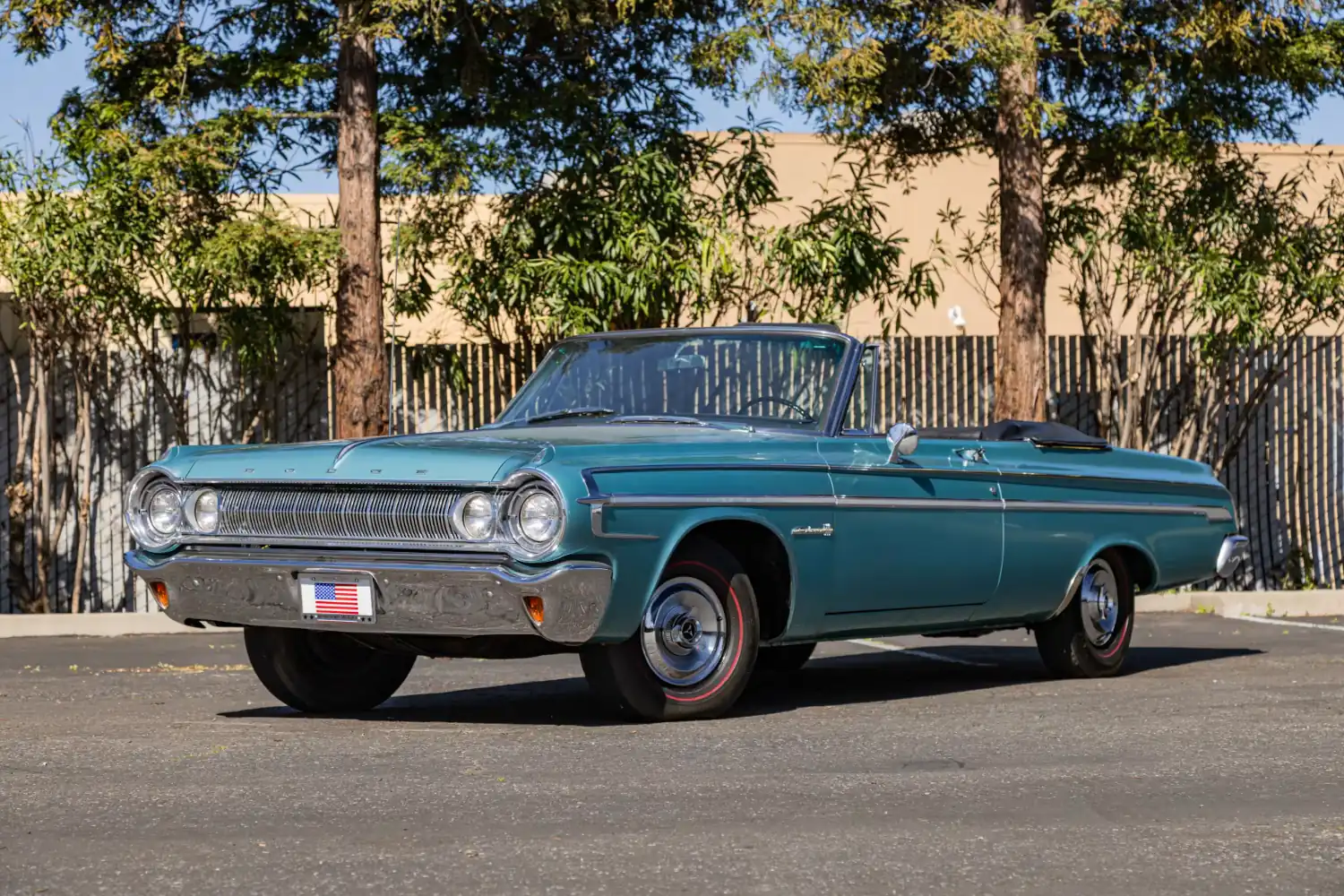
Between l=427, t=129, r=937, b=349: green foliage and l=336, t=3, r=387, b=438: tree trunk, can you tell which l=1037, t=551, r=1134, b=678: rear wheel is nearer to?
l=427, t=129, r=937, b=349: green foliage

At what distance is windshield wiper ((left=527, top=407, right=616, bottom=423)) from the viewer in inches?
339

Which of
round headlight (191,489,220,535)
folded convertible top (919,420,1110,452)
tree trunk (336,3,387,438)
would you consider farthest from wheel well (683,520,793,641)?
tree trunk (336,3,387,438)

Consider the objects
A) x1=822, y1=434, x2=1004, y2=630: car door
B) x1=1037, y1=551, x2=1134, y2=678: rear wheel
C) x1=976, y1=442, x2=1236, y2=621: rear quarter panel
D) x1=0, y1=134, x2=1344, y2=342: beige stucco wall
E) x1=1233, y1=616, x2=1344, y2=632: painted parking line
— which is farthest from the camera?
x1=0, y1=134, x2=1344, y2=342: beige stucco wall

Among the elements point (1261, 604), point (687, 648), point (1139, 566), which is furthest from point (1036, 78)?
point (687, 648)

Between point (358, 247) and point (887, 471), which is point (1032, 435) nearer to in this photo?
point (887, 471)

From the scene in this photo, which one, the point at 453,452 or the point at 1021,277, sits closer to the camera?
the point at 453,452

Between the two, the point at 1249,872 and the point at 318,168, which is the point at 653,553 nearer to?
the point at 1249,872

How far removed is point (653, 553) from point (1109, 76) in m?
11.2

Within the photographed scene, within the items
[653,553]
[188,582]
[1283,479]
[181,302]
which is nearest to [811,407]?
[653,553]

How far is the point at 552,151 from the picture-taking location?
52.7 ft

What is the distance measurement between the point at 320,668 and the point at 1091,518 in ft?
11.9

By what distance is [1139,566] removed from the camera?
996 centimetres

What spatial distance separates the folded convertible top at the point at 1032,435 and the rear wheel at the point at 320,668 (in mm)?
2696

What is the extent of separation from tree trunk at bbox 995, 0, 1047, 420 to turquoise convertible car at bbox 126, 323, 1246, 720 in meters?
7.03
